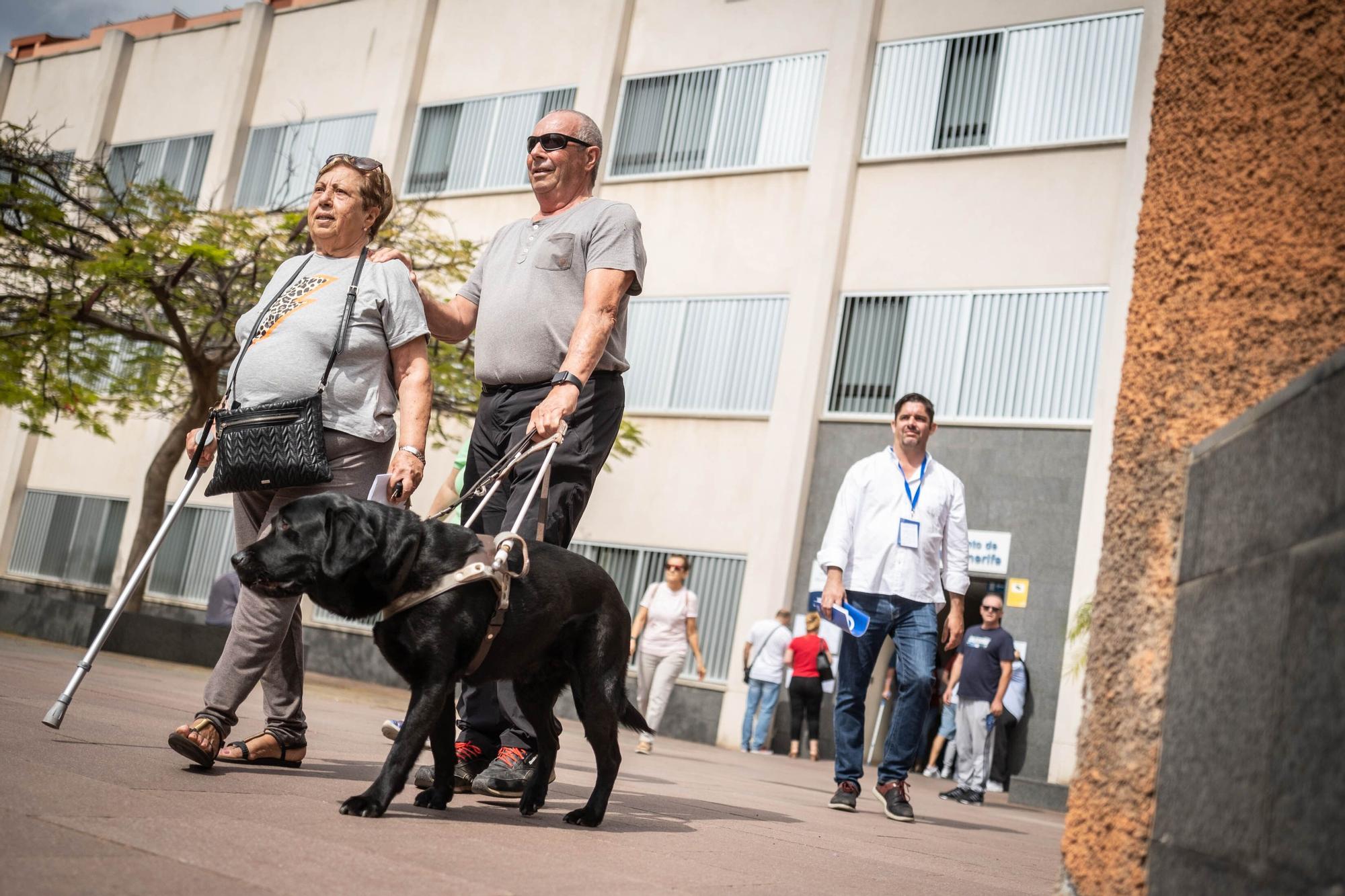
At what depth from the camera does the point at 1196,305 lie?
118 inches

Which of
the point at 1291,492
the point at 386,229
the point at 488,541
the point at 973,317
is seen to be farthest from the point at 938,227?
the point at 1291,492

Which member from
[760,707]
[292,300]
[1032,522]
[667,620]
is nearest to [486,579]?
[292,300]

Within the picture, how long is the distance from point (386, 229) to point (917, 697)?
12.5 meters

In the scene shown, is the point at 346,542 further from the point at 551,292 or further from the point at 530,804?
the point at 551,292

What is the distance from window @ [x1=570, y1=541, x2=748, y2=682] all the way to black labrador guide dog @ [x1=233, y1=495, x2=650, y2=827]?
51.0 ft

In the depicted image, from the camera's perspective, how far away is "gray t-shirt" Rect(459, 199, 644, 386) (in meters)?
5.28

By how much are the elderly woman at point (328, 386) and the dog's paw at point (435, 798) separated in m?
0.82

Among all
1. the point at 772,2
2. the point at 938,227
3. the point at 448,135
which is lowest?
the point at 938,227

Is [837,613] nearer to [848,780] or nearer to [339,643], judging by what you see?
[848,780]

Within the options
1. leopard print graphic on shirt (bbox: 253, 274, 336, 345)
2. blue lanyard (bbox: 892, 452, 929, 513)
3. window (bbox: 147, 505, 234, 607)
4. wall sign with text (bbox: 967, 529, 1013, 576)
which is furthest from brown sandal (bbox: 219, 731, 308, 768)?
window (bbox: 147, 505, 234, 607)

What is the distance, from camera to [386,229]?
17.8 m

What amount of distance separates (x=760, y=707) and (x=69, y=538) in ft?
55.7

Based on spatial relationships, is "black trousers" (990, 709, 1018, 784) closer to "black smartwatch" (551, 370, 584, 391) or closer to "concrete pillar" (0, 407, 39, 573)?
"black smartwatch" (551, 370, 584, 391)

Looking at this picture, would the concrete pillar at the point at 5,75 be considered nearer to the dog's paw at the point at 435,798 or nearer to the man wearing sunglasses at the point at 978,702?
the man wearing sunglasses at the point at 978,702
